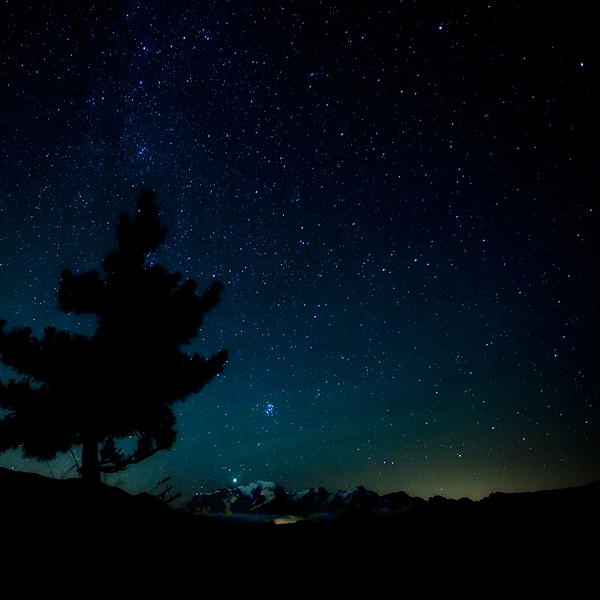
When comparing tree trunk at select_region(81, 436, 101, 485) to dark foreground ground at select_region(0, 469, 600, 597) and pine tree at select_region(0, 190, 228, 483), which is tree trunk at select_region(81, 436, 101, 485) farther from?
dark foreground ground at select_region(0, 469, 600, 597)

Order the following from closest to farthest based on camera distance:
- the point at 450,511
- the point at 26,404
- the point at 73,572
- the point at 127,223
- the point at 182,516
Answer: the point at 73,572 → the point at 450,511 → the point at 182,516 → the point at 26,404 → the point at 127,223

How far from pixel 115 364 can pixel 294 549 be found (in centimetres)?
689

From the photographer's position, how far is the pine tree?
29.8 feet

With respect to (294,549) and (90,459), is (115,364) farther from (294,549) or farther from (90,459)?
(294,549)

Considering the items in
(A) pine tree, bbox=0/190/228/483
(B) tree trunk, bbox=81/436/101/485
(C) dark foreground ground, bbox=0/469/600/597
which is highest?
(A) pine tree, bbox=0/190/228/483

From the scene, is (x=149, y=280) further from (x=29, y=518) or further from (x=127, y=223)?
(x=29, y=518)

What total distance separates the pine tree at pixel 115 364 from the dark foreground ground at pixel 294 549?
350 centimetres

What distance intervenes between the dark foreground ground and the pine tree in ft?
11.5

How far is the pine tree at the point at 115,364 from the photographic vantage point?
29.8ft

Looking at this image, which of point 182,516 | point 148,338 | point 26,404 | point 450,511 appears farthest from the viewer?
point 148,338

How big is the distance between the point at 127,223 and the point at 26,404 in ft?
18.7

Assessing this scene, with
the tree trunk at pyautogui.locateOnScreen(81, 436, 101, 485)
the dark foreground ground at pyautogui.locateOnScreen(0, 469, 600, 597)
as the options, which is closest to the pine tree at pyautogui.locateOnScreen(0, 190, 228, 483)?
the tree trunk at pyautogui.locateOnScreen(81, 436, 101, 485)

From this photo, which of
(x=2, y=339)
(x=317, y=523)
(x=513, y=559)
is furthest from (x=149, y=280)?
(x=513, y=559)

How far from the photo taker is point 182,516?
675 centimetres
